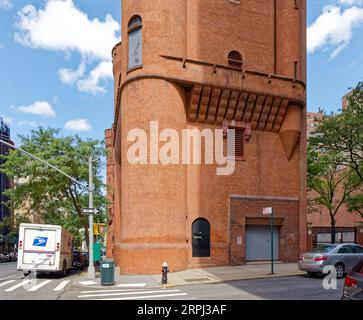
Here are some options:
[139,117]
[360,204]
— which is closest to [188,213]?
[139,117]

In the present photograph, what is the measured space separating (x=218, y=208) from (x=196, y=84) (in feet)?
25.3

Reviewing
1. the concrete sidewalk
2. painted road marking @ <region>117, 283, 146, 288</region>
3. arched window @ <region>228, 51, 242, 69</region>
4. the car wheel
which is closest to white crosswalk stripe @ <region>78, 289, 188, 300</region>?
painted road marking @ <region>117, 283, 146, 288</region>

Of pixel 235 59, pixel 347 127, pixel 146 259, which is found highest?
pixel 235 59

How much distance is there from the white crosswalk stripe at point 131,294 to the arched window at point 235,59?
16727 millimetres

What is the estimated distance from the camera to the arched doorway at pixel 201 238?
2428 centimetres

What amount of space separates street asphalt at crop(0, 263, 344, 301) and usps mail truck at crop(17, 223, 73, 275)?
9.53ft

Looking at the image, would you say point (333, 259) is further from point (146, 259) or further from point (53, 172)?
point (53, 172)

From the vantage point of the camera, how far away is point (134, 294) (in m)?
15.3

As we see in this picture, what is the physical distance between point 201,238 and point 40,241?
→ 30.1 feet

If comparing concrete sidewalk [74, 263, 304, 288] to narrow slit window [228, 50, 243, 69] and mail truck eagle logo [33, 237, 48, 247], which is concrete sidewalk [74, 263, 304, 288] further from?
narrow slit window [228, 50, 243, 69]

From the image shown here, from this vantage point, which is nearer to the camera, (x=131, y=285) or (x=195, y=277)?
(x=131, y=285)

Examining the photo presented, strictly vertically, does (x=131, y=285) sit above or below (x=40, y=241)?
below

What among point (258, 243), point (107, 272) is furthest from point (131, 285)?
point (258, 243)

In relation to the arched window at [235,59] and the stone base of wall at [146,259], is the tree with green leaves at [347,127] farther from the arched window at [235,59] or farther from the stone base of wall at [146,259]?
the stone base of wall at [146,259]
